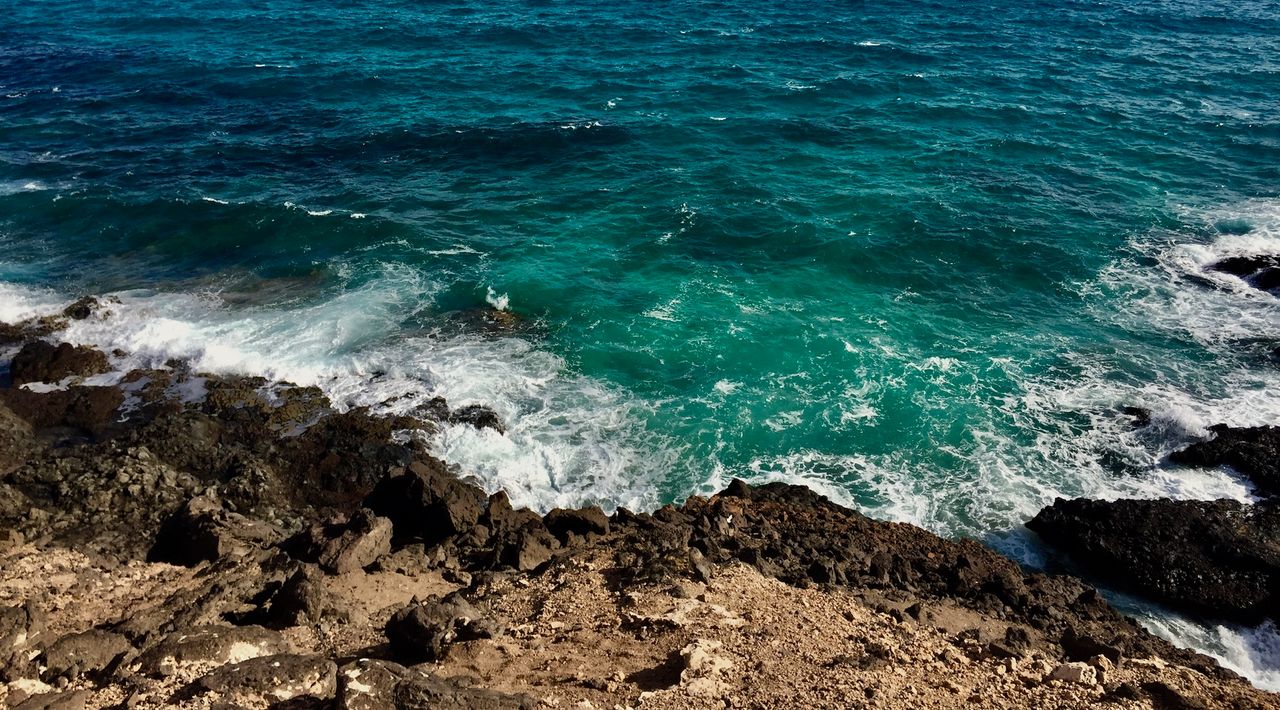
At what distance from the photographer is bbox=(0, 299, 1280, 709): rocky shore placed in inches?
523

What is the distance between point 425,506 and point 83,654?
23.8ft

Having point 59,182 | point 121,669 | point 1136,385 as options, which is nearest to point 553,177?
point 59,182

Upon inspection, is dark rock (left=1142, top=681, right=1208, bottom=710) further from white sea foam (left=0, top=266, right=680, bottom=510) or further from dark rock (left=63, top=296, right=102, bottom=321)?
dark rock (left=63, top=296, right=102, bottom=321)

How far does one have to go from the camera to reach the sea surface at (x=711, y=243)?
987 inches

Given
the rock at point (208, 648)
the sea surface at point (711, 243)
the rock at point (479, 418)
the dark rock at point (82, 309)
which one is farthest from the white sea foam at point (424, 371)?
the rock at point (208, 648)

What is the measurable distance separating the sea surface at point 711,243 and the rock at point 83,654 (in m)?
10.8

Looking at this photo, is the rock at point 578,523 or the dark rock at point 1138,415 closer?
the rock at point 578,523

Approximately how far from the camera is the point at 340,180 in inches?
1662

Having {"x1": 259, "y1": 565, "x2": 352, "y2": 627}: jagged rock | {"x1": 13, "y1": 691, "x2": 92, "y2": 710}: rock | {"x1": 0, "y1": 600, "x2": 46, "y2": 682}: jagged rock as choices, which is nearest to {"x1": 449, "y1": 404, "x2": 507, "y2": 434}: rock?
{"x1": 259, "y1": 565, "x2": 352, "y2": 627}: jagged rock

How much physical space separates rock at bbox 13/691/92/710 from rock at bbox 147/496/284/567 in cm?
542

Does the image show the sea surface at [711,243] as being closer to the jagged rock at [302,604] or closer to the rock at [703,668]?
the jagged rock at [302,604]

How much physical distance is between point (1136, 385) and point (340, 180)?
123 ft

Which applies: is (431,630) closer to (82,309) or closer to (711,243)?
(82,309)

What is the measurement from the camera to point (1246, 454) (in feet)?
76.2
